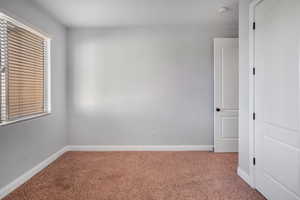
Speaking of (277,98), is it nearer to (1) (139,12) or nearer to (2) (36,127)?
(1) (139,12)

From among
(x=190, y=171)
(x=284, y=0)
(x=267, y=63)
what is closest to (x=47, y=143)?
(x=190, y=171)

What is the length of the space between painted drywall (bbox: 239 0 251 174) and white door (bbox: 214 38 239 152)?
44.4 inches

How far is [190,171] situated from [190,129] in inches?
48.9

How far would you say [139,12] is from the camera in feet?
11.6

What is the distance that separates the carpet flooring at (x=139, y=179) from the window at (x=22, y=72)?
0.93m

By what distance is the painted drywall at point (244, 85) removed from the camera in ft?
9.19

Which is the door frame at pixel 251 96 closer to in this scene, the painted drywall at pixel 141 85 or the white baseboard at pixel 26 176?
the painted drywall at pixel 141 85

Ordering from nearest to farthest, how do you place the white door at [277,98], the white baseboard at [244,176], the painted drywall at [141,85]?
the white door at [277,98] → the white baseboard at [244,176] → the painted drywall at [141,85]

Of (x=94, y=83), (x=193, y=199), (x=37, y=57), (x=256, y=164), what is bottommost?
(x=193, y=199)

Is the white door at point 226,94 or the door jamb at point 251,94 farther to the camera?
the white door at point 226,94

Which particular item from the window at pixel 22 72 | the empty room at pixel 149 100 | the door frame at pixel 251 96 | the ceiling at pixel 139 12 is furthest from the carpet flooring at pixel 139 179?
the ceiling at pixel 139 12

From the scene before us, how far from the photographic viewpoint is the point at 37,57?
10.9 ft

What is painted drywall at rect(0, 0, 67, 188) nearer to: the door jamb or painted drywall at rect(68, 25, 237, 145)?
painted drywall at rect(68, 25, 237, 145)

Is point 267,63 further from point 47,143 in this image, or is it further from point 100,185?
point 47,143
